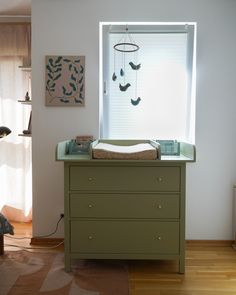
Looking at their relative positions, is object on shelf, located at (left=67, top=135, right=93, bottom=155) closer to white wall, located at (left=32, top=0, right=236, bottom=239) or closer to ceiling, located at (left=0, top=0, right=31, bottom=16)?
white wall, located at (left=32, top=0, right=236, bottom=239)

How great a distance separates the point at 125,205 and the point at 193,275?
73 centimetres

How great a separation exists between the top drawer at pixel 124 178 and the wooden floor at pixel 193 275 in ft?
2.12

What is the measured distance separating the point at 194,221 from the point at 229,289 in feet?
2.49

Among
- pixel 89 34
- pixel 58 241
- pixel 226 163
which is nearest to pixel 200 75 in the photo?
pixel 226 163

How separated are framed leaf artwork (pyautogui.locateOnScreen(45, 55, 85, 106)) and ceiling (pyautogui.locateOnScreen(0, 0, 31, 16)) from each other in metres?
0.68

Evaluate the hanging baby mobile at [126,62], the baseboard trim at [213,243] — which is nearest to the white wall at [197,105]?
the baseboard trim at [213,243]

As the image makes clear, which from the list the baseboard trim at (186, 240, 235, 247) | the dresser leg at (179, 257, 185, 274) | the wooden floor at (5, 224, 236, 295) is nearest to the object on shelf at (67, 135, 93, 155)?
the wooden floor at (5, 224, 236, 295)

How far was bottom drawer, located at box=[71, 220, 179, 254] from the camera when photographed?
216 centimetres

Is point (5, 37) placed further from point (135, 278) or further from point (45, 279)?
point (135, 278)

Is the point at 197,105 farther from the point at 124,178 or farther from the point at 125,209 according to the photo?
the point at 125,209

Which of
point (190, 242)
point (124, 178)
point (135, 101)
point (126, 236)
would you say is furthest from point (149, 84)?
point (190, 242)

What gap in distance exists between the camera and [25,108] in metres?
3.13

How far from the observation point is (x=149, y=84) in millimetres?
2705

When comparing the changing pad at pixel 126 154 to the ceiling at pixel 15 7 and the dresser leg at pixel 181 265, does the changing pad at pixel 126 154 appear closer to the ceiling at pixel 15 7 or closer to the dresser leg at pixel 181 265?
the dresser leg at pixel 181 265
